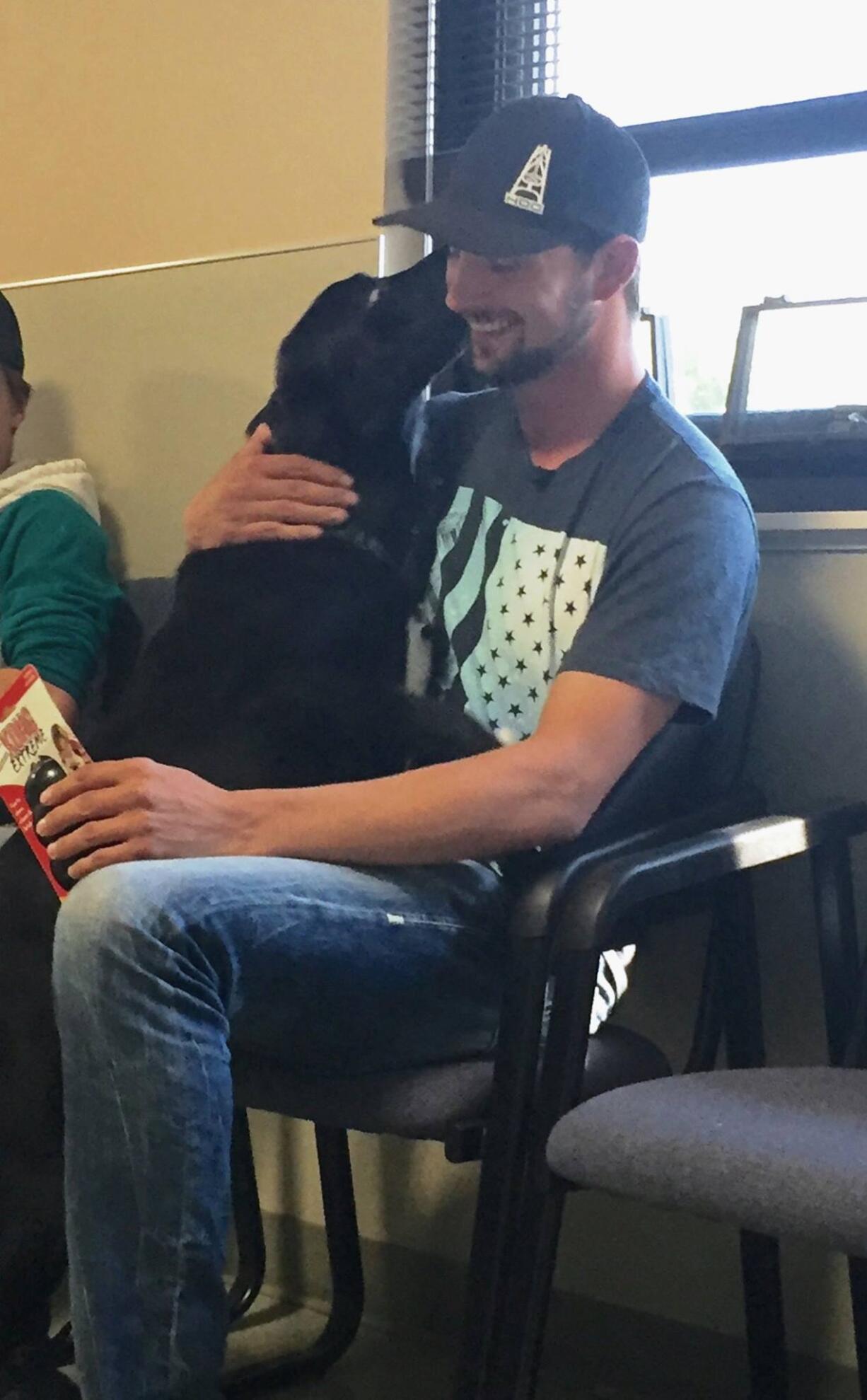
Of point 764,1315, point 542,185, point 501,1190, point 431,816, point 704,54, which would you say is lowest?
point 764,1315

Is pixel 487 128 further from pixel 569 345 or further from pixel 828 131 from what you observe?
pixel 828 131

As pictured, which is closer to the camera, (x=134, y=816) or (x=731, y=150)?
(x=134, y=816)

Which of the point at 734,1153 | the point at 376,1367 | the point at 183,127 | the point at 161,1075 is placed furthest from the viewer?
the point at 183,127

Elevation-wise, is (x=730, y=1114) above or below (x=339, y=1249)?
above

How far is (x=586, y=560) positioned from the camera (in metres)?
1.42

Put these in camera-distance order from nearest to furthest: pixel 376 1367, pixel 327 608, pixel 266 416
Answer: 1. pixel 327 608
2. pixel 266 416
3. pixel 376 1367

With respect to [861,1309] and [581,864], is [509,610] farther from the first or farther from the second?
[861,1309]

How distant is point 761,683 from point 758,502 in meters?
0.24

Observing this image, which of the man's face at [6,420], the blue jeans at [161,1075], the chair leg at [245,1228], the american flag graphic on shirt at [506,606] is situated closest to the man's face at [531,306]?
the american flag graphic on shirt at [506,606]

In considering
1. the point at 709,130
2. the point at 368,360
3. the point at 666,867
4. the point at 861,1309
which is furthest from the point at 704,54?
the point at 861,1309

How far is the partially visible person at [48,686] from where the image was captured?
1293 millimetres

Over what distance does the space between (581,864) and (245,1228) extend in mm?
979

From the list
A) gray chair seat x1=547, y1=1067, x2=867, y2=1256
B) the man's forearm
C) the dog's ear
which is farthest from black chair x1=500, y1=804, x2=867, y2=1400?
the dog's ear

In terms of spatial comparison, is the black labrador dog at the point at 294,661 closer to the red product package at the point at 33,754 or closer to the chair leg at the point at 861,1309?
the red product package at the point at 33,754
